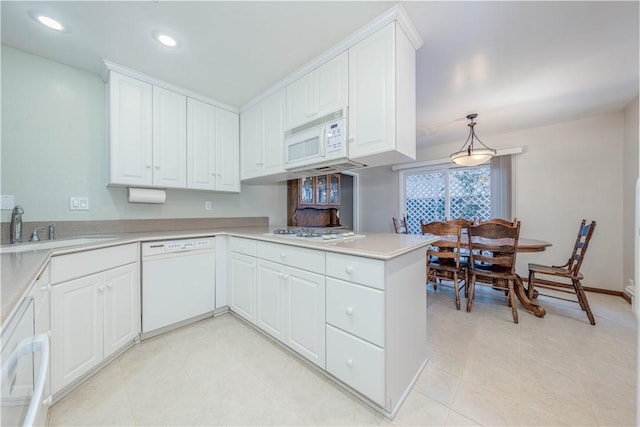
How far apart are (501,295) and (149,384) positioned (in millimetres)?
3696

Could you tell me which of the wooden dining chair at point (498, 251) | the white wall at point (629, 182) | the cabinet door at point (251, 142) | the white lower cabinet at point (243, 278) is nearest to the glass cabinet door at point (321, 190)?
the cabinet door at point (251, 142)

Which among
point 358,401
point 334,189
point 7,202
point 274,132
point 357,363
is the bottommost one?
point 358,401

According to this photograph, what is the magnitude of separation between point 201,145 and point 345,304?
2.26 meters

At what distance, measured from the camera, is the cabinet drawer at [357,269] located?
1235 millimetres

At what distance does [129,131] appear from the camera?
2129 millimetres

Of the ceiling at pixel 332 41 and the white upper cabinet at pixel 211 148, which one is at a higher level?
the ceiling at pixel 332 41

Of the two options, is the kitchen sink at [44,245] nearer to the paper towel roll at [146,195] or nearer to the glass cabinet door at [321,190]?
the paper towel roll at [146,195]

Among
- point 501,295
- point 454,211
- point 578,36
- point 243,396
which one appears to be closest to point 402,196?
point 454,211

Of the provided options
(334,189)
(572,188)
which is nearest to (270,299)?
(334,189)

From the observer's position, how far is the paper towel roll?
7.32ft

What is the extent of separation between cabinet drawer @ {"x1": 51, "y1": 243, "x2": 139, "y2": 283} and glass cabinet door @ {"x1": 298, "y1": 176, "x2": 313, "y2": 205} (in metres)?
2.18

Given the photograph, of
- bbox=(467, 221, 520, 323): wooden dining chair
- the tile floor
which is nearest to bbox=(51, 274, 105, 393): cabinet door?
the tile floor

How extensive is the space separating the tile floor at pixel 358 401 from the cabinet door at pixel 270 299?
0.15 meters

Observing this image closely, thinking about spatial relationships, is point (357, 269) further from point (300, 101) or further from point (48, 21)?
point (48, 21)
